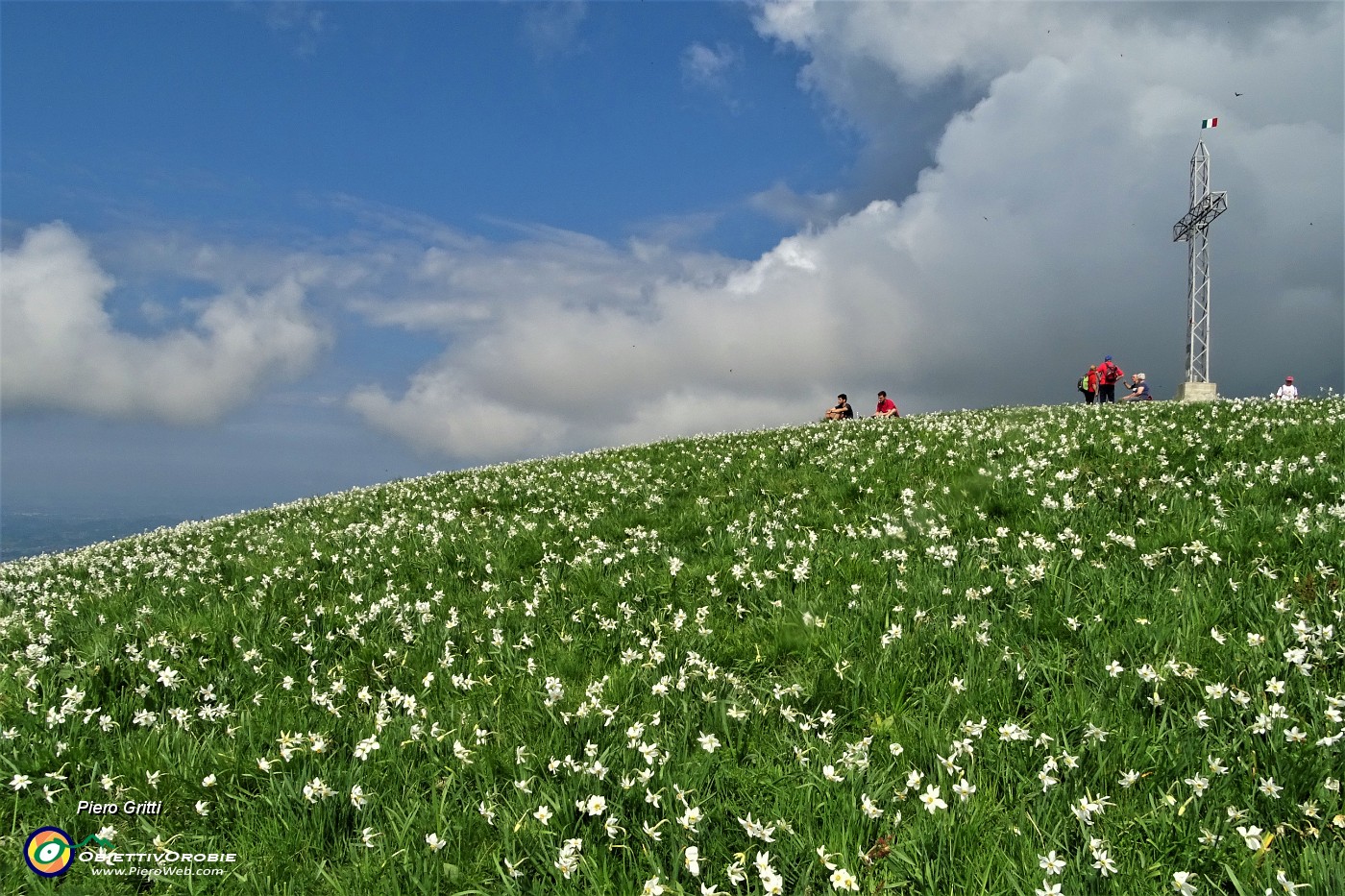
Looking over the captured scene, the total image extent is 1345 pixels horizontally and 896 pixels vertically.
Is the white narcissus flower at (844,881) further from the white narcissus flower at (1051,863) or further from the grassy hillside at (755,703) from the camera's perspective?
Answer: the white narcissus flower at (1051,863)

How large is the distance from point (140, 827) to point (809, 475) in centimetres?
1001

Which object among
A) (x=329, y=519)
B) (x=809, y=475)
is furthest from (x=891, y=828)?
(x=329, y=519)

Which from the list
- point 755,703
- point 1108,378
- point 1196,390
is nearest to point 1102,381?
point 1108,378

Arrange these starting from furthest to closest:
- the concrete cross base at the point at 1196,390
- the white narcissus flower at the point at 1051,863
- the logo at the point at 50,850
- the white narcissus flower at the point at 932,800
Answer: the concrete cross base at the point at 1196,390, the logo at the point at 50,850, the white narcissus flower at the point at 932,800, the white narcissus flower at the point at 1051,863

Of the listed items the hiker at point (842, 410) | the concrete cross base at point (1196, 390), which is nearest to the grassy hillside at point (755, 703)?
the hiker at point (842, 410)

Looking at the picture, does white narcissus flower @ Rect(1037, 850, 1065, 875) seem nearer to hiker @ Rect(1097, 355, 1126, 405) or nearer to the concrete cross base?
hiker @ Rect(1097, 355, 1126, 405)

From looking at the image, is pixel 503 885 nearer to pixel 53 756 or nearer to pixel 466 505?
pixel 53 756

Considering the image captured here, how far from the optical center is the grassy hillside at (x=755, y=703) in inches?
143

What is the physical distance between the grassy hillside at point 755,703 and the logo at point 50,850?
0.09 meters

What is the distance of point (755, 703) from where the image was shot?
16.9 feet

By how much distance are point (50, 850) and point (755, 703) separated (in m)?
4.48

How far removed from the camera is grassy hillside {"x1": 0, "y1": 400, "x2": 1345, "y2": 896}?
11.9 ft

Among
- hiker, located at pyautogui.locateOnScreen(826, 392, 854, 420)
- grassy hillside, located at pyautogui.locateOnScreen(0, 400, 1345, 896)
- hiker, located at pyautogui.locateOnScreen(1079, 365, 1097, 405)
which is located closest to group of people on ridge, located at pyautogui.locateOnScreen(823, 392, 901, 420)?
hiker, located at pyautogui.locateOnScreen(826, 392, 854, 420)

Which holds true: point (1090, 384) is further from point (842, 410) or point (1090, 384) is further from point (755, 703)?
point (755, 703)
